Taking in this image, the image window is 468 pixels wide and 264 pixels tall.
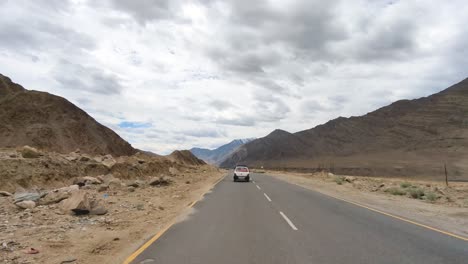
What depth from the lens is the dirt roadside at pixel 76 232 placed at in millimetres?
7852

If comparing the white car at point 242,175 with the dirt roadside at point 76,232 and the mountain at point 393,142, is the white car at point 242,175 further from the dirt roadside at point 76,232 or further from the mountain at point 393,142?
the mountain at point 393,142

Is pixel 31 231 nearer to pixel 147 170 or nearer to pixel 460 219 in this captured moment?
pixel 460 219

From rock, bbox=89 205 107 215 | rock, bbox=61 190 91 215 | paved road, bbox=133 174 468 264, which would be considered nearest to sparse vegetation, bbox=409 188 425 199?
paved road, bbox=133 174 468 264

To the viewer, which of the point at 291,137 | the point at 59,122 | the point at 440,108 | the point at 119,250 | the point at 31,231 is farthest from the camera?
the point at 291,137

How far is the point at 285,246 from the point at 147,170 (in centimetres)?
3420

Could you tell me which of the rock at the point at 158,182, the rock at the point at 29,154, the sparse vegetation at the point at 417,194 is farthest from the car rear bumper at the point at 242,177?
the rock at the point at 29,154

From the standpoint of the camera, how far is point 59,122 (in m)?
66.7

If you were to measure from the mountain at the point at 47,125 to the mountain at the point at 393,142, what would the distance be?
47706 mm

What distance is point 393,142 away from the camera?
117562 millimetres

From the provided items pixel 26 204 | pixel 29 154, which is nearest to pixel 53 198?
pixel 26 204

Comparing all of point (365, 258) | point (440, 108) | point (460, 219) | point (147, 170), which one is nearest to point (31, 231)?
point (365, 258)

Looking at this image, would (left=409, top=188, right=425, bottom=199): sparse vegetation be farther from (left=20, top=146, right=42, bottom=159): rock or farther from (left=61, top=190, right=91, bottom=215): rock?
(left=20, top=146, right=42, bottom=159): rock

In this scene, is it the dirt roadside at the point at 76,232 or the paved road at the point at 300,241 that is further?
the dirt roadside at the point at 76,232

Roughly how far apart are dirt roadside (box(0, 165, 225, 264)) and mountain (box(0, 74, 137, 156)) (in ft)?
159
